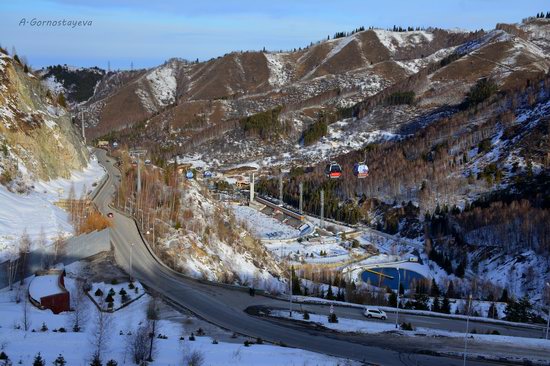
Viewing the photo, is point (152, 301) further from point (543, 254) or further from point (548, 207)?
point (548, 207)

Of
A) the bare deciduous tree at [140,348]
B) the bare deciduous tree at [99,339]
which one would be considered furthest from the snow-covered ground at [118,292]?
the bare deciduous tree at [140,348]

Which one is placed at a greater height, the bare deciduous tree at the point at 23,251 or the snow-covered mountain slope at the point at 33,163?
Answer: the snow-covered mountain slope at the point at 33,163

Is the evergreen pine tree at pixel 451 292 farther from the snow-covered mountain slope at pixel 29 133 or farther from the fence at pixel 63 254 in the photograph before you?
the snow-covered mountain slope at pixel 29 133

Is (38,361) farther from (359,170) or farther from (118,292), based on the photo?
(359,170)

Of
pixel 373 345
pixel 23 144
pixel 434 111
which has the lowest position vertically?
pixel 373 345

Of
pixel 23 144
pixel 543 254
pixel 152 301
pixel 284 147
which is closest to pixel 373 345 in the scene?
pixel 152 301

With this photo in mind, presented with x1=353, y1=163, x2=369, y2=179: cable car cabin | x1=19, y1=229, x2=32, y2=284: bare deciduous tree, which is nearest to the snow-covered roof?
x1=19, y1=229, x2=32, y2=284: bare deciduous tree
